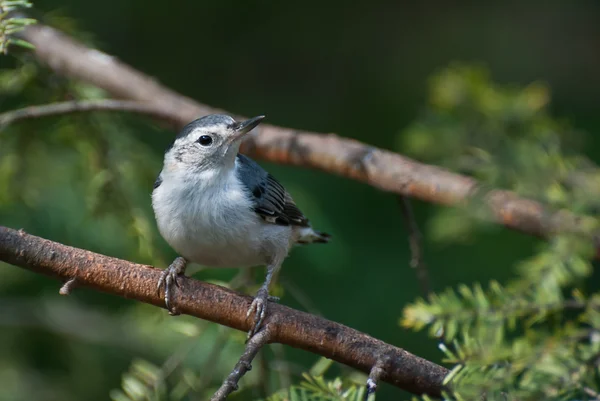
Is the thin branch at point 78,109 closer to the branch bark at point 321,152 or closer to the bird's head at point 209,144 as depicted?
the branch bark at point 321,152

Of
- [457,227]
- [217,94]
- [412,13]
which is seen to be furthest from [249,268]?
[412,13]

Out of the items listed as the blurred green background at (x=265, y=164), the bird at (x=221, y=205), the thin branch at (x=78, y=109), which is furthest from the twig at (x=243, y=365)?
the thin branch at (x=78, y=109)

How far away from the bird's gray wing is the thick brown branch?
0.64 metres

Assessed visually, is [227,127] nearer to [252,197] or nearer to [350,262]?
[252,197]

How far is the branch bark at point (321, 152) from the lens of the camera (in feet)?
7.34

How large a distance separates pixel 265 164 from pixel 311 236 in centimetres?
105

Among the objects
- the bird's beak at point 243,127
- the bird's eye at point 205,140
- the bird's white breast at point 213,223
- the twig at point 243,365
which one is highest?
the bird's beak at point 243,127

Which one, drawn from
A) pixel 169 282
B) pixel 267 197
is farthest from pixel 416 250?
pixel 169 282

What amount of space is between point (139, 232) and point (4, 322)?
0.98 metres

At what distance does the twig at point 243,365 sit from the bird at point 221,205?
1.13 ft

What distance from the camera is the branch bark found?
2.24 meters

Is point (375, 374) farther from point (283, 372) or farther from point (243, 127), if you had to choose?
point (243, 127)

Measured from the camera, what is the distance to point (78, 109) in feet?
7.88

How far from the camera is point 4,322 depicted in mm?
2996
